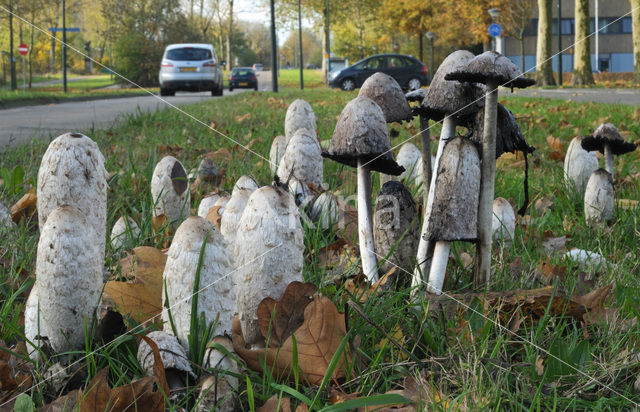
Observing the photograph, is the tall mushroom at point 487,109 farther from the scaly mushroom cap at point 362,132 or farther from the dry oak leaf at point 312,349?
the dry oak leaf at point 312,349

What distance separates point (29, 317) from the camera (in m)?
1.48

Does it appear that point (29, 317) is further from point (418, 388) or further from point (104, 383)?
point (418, 388)

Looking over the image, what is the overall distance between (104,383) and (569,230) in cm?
213

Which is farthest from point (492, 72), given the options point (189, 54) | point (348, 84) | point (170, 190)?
point (348, 84)

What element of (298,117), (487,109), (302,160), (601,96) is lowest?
(302,160)

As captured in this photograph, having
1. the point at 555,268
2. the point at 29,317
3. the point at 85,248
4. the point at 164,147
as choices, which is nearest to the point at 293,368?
the point at 85,248

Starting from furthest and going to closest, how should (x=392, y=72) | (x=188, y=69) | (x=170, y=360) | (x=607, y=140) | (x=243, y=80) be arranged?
(x=243, y=80) → (x=392, y=72) → (x=188, y=69) → (x=607, y=140) → (x=170, y=360)

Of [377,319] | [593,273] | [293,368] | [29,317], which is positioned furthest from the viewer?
[593,273]

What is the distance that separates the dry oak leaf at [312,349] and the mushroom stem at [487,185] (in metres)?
0.53

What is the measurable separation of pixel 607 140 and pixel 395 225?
148 cm

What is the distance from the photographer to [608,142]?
114 inches

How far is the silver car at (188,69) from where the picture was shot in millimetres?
19250

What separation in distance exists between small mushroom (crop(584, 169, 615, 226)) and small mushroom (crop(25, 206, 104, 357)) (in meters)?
2.09

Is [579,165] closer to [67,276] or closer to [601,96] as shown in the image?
[67,276]
